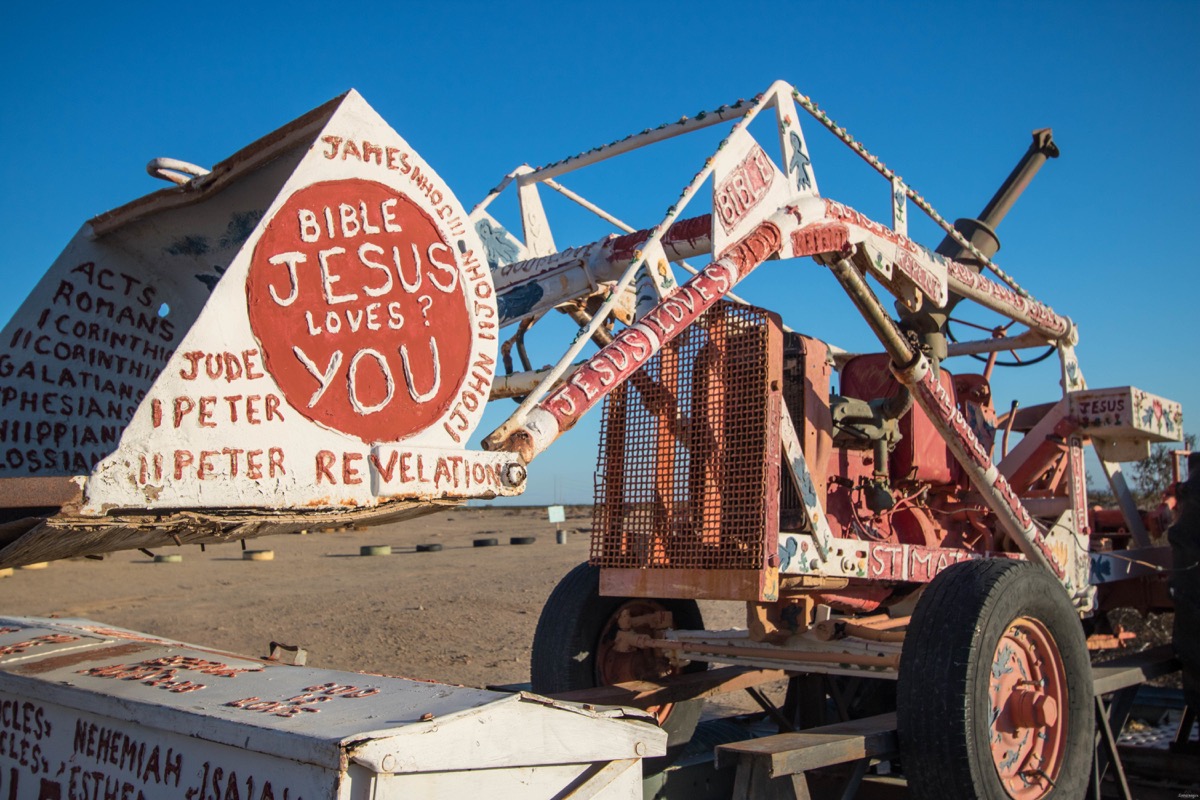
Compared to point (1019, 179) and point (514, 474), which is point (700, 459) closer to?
point (514, 474)

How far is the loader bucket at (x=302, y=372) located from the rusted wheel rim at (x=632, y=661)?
2.41m

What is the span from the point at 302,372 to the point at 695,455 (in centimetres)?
224

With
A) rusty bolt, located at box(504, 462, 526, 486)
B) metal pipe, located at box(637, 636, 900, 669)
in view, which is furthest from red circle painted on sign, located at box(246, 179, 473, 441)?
metal pipe, located at box(637, 636, 900, 669)

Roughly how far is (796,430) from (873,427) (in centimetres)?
64

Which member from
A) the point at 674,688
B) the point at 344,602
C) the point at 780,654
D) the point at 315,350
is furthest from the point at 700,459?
the point at 344,602

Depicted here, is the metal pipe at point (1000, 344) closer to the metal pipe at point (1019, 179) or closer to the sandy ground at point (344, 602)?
the metal pipe at point (1019, 179)

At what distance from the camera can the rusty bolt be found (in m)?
3.19

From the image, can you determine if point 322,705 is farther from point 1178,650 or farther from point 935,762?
point 1178,650

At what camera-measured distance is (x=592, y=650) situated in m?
5.31

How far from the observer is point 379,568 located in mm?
20016

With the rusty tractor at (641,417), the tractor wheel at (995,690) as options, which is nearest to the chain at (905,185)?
the rusty tractor at (641,417)

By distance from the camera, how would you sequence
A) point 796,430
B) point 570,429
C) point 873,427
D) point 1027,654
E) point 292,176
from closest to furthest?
point 292,176 → point 570,429 → point 1027,654 → point 796,430 → point 873,427

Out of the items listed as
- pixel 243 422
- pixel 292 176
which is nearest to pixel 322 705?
pixel 243 422

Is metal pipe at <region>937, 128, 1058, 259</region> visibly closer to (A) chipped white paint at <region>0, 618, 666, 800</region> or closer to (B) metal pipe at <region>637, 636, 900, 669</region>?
(B) metal pipe at <region>637, 636, 900, 669</region>
